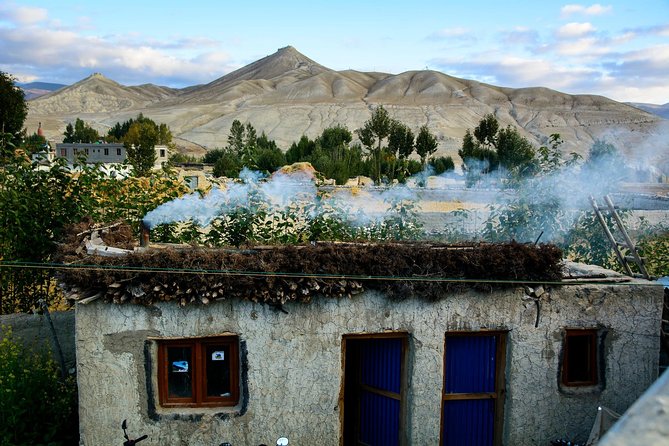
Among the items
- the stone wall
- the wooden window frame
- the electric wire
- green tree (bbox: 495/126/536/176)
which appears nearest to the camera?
the electric wire

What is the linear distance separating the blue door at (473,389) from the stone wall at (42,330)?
19.3 ft

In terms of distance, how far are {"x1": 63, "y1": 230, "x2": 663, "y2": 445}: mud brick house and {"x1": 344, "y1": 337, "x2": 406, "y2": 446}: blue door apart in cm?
3

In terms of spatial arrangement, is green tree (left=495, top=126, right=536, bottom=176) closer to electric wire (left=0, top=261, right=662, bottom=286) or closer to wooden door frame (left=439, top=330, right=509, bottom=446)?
wooden door frame (left=439, top=330, right=509, bottom=446)

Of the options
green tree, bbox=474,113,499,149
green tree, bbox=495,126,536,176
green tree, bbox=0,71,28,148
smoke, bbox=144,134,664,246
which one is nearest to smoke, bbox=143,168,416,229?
smoke, bbox=144,134,664,246

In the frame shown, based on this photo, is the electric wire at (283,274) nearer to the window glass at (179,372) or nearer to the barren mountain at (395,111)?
the window glass at (179,372)

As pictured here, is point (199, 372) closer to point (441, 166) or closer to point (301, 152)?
point (301, 152)

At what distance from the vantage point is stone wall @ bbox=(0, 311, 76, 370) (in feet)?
32.6

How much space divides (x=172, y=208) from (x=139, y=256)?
9.95ft

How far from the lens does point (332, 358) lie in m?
7.57

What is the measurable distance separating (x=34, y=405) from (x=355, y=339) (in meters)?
4.33

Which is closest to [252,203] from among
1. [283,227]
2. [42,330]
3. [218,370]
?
[283,227]

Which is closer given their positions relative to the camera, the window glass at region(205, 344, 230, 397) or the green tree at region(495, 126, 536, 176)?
the window glass at region(205, 344, 230, 397)

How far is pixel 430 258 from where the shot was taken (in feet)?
24.8

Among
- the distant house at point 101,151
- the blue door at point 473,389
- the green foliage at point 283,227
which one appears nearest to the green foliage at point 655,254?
the green foliage at point 283,227
